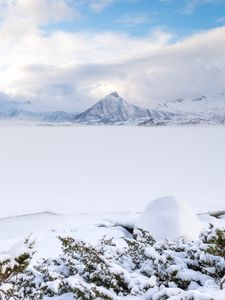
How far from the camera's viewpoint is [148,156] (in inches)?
1316

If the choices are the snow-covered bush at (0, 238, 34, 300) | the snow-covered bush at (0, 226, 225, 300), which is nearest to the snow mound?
the snow-covered bush at (0, 226, 225, 300)

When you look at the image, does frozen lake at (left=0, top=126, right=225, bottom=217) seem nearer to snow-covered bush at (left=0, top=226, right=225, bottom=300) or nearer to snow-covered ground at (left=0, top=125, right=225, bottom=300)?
snow-covered ground at (left=0, top=125, right=225, bottom=300)

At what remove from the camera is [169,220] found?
9078 mm

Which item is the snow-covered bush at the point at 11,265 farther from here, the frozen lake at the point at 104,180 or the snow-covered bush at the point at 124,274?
the frozen lake at the point at 104,180

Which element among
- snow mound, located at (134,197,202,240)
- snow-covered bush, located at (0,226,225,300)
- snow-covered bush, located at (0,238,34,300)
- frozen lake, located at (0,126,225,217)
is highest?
snow-covered bush, located at (0,238,34,300)

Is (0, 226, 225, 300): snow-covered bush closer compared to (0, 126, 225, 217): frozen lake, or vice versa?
(0, 226, 225, 300): snow-covered bush

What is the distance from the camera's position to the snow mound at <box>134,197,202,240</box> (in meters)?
8.88

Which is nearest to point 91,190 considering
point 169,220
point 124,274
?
point 169,220

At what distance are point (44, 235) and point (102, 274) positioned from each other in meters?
7.35

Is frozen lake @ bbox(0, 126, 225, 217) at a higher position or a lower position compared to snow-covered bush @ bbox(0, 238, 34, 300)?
lower

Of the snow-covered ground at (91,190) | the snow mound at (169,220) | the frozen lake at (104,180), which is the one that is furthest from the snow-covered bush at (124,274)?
the frozen lake at (104,180)

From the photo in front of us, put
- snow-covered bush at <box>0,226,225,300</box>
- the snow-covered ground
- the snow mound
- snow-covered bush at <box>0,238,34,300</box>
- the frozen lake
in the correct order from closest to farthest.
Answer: snow-covered bush at <box>0,238,34,300</box> < snow-covered bush at <box>0,226,225,300</box> < the snow mound < the snow-covered ground < the frozen lake

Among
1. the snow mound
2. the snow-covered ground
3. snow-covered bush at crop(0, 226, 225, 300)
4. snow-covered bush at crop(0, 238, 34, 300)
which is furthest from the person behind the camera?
the snow-covered ground

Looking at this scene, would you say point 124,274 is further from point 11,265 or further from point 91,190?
point 91,190
